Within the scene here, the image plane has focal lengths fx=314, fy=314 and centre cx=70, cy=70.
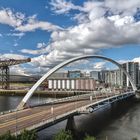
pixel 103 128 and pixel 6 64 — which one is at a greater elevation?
pixel 6 64

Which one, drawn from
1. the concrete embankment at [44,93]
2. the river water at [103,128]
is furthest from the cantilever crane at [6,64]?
the river water at [103,128]

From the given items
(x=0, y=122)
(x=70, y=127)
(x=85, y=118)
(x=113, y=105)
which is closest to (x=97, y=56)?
(x=113, y=105)

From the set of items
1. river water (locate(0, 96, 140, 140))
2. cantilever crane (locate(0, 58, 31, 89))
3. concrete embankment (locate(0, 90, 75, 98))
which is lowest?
river water (locate(0, 96, 140, 140))

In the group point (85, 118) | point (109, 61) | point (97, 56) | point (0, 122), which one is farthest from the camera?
point (109, 61)

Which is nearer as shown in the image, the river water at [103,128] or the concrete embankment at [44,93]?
the river water at [103,128]

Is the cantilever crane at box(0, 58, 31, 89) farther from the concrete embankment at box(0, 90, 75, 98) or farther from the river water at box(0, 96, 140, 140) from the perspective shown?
the river water at box(0, 96, 140, 140)

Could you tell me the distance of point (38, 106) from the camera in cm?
6406

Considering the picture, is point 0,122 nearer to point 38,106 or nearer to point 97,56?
point 38,106

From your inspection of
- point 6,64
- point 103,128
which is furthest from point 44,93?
point 103,128

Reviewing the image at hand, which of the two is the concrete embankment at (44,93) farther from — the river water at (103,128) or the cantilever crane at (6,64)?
the river water at (103,128)

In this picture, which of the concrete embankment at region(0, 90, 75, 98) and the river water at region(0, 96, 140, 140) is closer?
the river water at region(0, 96, 140, 140)

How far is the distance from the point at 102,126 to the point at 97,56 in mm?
37811

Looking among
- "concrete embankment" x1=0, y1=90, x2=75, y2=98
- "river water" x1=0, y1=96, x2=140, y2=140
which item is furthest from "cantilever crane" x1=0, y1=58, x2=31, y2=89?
"river water" x1=0, y1=96, x2=140, y2=140

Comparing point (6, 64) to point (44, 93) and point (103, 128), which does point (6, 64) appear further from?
point (103, 128)
